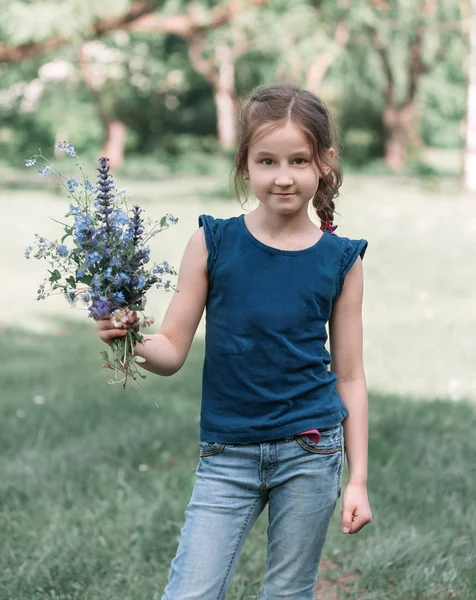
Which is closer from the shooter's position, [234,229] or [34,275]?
[234,229]

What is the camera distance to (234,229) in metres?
2.46

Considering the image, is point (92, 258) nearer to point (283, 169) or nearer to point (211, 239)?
point (211, 239)

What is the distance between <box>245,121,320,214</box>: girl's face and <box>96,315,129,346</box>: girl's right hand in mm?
512

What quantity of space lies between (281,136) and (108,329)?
0.65 meters

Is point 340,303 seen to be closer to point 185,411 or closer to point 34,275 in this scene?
point 185,411

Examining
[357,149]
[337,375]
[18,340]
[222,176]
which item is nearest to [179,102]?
[357,149]

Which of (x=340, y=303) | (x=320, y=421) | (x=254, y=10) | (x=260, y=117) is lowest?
(x=320, y=421)

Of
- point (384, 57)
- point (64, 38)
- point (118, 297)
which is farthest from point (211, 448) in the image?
point (384, 57)

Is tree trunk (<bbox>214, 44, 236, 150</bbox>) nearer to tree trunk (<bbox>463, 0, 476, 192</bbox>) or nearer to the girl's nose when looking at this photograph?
tree trunk (<bbox>463, 0, 476, 192</bbox>)

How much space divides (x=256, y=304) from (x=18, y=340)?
5.75 metres

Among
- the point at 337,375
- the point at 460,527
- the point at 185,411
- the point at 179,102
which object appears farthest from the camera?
the point at 179,102

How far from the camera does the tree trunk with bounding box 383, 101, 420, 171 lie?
29.5 m

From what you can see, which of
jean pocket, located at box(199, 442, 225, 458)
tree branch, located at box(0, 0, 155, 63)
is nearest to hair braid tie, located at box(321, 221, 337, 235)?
jean pocket, located at box(199, 442, 225, 458)

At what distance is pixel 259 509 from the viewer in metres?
2.45
